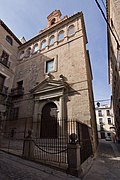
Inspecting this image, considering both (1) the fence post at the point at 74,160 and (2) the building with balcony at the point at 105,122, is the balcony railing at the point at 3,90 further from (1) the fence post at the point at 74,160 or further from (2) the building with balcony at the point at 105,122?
(2) the building with balcony at the point at 105,122

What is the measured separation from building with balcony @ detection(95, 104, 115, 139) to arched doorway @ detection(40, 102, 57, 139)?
31.6m

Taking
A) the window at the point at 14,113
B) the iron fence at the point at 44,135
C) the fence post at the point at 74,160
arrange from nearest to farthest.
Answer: the fence post at the point at 74,160 → the iron fence at the point at 44,135 → the window at the point at 14,113

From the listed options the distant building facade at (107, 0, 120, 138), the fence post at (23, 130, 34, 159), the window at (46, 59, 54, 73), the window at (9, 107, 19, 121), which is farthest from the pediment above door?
the fence post at (23, 130, 34, 159)

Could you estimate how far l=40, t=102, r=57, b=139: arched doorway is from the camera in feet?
30.5

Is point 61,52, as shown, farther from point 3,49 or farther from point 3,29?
point 3,29

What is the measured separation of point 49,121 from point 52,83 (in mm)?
3402

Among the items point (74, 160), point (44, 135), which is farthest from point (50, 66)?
point (74, 160)

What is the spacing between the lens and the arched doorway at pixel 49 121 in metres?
9.30

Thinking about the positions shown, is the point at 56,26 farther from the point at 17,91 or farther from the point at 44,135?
the point at 44,135

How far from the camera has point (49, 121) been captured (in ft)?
32.5

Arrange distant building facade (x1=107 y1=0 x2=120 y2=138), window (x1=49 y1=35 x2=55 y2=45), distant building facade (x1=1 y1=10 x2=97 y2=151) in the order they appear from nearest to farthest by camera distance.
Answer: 1. distant building facade (x1=107 y1=0 x2=120 y2=138)
2. distant building facade (x1=1 y1=10 x2=97 y2=151)
3. window (x1=49 y1=35 x2=55 y2=45)

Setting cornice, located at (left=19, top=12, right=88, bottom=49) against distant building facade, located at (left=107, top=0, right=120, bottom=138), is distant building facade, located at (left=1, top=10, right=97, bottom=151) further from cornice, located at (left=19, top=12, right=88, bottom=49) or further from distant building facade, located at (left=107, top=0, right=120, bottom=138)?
distant building facade, located at (left=107, top=0, right=120, bottom=138)

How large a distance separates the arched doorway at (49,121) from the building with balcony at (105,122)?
31614mm

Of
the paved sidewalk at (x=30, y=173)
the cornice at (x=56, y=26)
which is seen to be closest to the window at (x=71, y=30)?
the cornice at (x=56, y=26)
